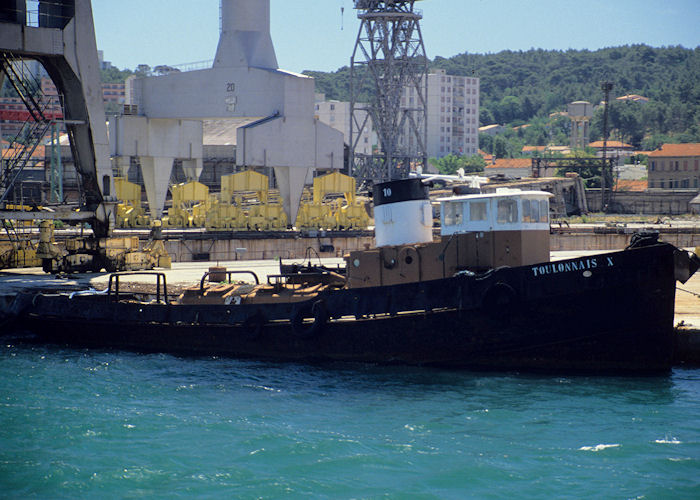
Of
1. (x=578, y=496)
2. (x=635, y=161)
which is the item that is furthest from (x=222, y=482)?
(x=635, y=161)

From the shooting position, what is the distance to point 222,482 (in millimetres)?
12227

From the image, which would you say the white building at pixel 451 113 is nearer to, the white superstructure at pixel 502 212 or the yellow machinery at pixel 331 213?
the yellow machinery at pixel 331 213

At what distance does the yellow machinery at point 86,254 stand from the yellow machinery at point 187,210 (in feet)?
60.3

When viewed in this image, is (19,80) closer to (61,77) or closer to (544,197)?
(61,77)

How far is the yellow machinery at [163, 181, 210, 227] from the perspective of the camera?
5047 cm

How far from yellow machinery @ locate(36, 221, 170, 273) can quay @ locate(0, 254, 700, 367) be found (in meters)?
0.58

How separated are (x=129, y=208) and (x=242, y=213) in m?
8.49

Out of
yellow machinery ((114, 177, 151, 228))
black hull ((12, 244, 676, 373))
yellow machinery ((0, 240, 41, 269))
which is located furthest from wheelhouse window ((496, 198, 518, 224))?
yellow machinery ((114, 177, 151, 228))

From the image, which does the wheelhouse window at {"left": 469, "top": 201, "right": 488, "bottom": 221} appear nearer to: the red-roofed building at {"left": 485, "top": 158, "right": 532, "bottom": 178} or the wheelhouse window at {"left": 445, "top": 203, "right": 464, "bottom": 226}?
the wheelhouse window at {"left": 445, "top": 203, "right": 464, "bottom": 226}

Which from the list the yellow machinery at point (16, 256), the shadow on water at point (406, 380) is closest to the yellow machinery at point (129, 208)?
the yellow machinery at point (16, 256)

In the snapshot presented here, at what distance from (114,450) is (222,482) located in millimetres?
2435

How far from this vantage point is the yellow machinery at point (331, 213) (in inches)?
1918

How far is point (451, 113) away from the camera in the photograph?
584 feet

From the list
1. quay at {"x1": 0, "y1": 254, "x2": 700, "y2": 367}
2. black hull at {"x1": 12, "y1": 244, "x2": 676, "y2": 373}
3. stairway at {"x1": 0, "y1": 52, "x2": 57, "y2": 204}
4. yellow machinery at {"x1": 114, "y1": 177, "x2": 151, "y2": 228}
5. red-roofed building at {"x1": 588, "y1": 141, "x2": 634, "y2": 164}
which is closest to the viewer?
black hull at {"x1": 12, "y1": 244, "x2": 676, "y2": 373}
